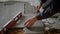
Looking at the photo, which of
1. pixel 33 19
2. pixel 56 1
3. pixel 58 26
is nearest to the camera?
pixel 56 1

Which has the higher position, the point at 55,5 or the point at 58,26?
the point at 55,5

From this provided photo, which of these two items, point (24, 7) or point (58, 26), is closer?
point (58, 26)

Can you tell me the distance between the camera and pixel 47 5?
3.71ft

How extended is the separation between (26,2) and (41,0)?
67 cm

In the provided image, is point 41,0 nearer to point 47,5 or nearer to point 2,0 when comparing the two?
point 47,5

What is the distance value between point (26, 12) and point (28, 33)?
54cm

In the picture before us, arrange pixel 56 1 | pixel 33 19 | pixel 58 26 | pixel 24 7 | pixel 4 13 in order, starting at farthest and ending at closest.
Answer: pixel 24 7
pixel 4 13
pixel 58 26
pixel 33 19
pixel 56 1

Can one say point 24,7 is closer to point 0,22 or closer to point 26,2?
point 26,2

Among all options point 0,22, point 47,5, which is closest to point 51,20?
point 47,5

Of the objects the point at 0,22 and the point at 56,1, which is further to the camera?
the point at 0,22

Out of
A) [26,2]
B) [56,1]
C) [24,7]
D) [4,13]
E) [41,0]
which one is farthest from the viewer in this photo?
[26,2]

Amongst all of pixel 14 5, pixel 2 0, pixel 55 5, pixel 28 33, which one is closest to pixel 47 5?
pixel 55 5

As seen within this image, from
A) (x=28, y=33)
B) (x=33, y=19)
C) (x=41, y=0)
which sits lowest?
(x=28, y=33)

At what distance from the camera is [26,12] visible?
1818 millimetres
